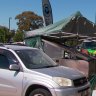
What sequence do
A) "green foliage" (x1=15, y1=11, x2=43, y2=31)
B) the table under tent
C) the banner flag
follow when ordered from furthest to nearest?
"green foliage" (x1=15, y1=11, x2=43, y2=31) → the banner flag → the table under tent

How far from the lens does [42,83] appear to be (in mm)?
8516

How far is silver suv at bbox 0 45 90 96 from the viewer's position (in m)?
8.48

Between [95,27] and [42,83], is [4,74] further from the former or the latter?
[95,27]

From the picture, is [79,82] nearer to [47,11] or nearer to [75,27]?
[75,27]

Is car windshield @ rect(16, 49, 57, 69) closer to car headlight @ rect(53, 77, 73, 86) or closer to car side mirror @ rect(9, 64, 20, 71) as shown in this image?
car side mirror @ rect(9, 64, 20, 71)

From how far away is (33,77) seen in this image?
8727 millimetres

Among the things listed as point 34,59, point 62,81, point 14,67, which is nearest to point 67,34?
point 34,59

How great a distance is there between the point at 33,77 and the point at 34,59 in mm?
1037

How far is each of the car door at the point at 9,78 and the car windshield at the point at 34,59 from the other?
263mm

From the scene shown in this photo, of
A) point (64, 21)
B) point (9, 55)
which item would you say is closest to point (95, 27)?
point (64, 21)

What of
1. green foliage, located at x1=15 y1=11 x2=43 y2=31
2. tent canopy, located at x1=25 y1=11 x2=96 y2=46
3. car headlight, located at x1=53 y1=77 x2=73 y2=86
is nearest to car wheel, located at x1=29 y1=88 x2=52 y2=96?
car headlight, located at x1=53 y1=77 x2=73 y2=86

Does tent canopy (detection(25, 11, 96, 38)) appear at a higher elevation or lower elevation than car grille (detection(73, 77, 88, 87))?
higher

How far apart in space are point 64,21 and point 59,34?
0.61m

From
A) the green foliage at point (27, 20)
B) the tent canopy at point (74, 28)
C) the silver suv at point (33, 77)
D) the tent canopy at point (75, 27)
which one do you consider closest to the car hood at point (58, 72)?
the silver suv at point (33, 77)
